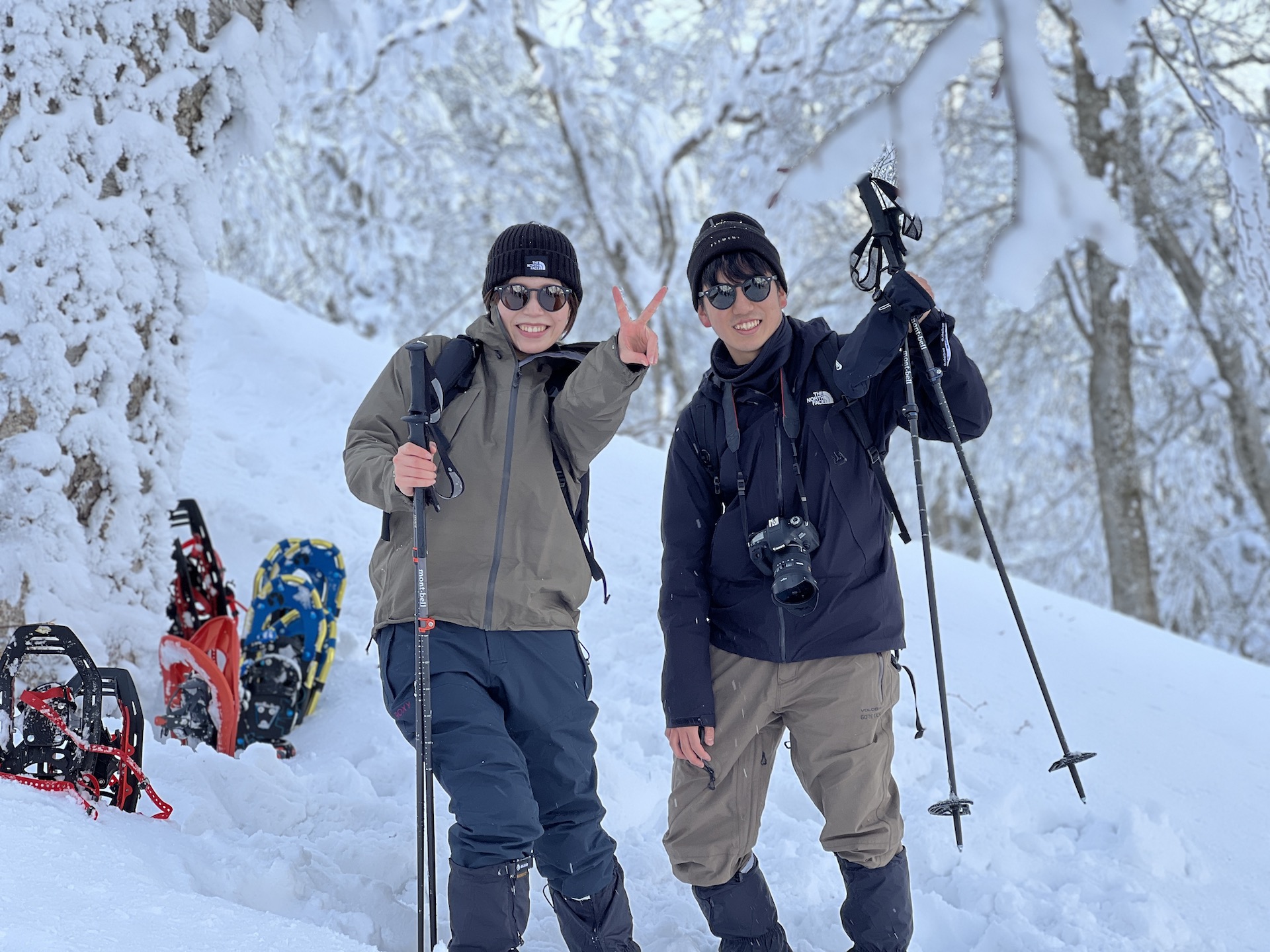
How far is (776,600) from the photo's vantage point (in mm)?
2416

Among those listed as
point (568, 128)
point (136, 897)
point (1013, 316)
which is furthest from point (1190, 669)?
point (568, 128)

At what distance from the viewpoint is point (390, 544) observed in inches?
98.3

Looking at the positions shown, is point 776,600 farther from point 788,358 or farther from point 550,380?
point 550,380

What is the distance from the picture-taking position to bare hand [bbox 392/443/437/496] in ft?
7.37

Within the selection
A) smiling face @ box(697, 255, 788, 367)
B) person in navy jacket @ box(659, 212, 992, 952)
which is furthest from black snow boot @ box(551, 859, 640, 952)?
smiling face @ box(697, 255, 788, 367)

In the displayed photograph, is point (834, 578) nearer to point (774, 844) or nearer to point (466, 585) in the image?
point (466, 585)

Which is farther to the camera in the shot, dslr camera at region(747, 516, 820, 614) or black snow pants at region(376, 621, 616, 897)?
dslr camera at region(747, 516, 820, 614)

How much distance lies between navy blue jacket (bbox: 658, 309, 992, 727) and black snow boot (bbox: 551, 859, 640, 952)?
0.44m

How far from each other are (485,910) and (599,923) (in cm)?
35

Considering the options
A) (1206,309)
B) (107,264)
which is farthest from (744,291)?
(1206,309)

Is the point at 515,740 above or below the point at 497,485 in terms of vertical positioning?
below

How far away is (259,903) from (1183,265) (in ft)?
29.2

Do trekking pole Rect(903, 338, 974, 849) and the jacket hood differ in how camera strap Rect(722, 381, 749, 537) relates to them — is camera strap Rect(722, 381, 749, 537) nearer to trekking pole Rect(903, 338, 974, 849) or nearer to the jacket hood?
the jacket hood

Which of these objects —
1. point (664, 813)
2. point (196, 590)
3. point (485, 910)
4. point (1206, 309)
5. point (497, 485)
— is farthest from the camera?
point (1206, 309)
